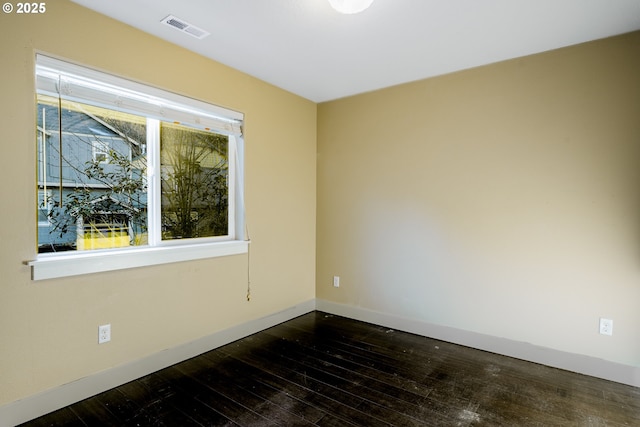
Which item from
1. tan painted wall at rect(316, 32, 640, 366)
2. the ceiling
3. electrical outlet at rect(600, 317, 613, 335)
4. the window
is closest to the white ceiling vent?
the ceiling

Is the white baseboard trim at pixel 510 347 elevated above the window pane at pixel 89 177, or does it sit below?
below

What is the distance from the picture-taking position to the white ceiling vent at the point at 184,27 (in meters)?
2.23

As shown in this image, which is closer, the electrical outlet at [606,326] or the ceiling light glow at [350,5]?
the ceiling light glow at [350,5]

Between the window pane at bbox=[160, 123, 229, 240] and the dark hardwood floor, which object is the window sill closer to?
the window pane at bbox=[160, 123, 229, 240]

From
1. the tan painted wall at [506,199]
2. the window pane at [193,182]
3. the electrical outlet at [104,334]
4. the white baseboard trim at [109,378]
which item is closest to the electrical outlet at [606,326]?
the tan painted wall at [506,199]

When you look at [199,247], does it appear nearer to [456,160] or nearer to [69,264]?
[69,264]

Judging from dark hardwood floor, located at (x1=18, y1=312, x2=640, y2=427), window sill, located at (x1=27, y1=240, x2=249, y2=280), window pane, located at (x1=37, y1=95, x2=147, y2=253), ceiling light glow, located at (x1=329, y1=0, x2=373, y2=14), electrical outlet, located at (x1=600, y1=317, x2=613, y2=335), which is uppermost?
ceiling light glow, located at (x1=329, y1=0, x2=373, y2=14)

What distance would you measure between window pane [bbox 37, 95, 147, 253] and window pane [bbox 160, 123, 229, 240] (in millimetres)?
189

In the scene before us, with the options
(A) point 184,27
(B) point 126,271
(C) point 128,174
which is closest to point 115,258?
(B) point 126,271

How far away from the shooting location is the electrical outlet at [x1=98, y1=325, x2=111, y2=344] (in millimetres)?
2205

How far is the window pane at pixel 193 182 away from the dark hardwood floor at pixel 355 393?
44.7 inches

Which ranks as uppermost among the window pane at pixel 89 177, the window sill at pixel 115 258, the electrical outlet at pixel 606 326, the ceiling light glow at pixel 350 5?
the ceiling light glow at pixel 350 5

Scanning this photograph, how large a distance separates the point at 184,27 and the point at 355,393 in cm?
287

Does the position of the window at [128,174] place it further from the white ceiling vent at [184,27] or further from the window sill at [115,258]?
the white ceiling vent at [184,27]
